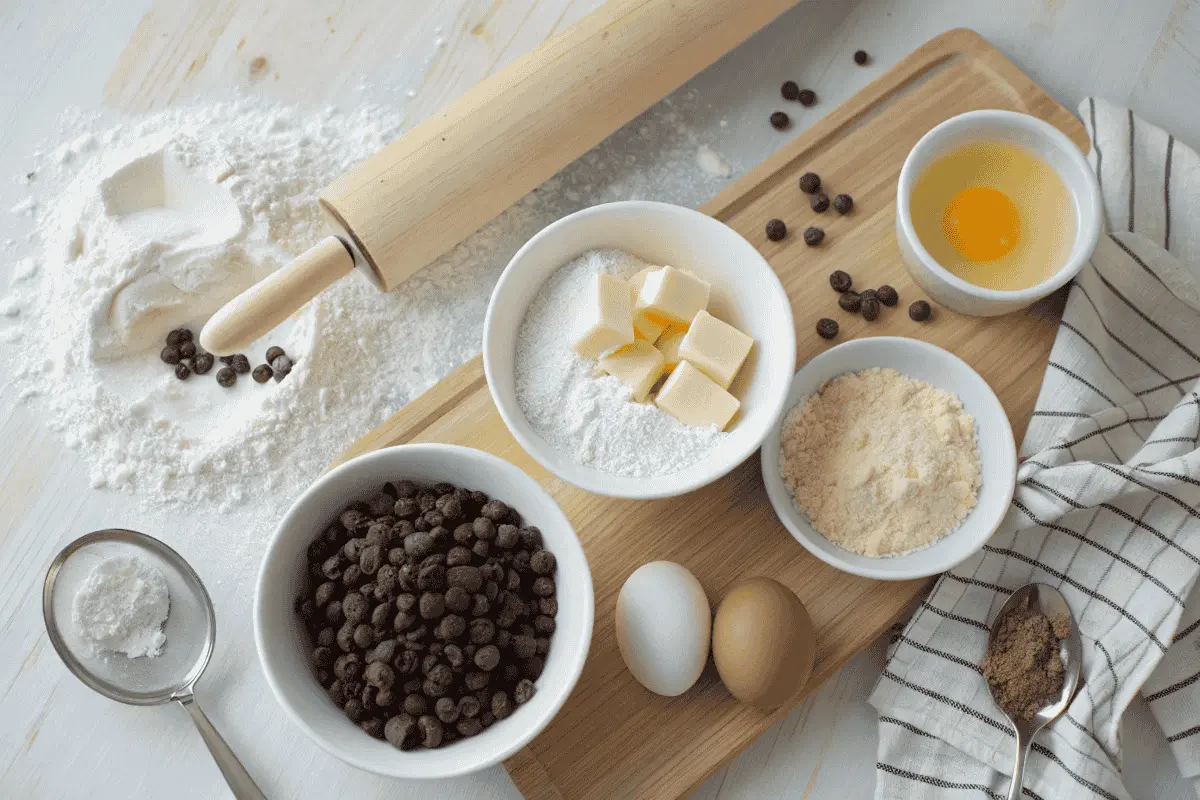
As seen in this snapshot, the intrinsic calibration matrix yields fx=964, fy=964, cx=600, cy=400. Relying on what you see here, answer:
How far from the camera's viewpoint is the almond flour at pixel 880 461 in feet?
5.92

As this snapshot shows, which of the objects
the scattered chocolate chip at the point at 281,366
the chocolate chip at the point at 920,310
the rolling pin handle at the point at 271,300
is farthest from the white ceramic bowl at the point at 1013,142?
the scattered chocolate chip at the point at 281,366

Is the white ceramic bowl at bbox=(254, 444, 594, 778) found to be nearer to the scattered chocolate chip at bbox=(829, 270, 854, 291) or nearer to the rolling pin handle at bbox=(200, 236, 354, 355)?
the rolling pin handle at bbox=(200, 236, 354, 355)

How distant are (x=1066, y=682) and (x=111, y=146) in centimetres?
232

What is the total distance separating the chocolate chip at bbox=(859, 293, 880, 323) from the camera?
1966 millimetres

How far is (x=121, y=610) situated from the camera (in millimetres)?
1870

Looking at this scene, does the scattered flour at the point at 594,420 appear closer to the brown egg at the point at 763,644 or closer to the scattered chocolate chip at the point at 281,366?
the brown egg at the point at 763,644

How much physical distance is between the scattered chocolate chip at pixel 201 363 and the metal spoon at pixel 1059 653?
171cm

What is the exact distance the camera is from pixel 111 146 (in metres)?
2.17

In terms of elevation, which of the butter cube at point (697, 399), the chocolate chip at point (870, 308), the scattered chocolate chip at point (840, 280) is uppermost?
the butter cube at point (697, 399)

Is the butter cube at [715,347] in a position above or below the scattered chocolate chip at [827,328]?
above

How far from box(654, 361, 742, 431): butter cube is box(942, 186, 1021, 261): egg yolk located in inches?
24.4

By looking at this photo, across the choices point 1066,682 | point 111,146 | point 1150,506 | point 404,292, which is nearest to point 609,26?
point 404,292

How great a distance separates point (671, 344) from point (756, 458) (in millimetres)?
291

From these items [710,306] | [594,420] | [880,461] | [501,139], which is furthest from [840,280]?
[501,139]
